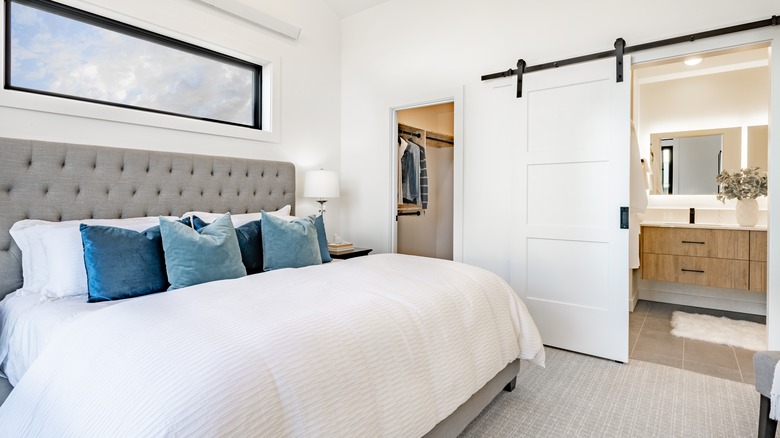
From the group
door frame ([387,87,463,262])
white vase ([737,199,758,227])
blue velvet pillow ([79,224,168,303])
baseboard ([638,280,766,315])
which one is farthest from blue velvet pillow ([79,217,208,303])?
white vase ([737,199,758,227])

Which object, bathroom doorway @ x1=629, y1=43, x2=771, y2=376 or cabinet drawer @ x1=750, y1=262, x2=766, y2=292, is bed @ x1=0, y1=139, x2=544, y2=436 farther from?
cabinet drawer @ x1=750, y1=262, x2=766, y2=292

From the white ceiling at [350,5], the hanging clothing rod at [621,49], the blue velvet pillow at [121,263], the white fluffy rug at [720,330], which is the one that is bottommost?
the white fluffy rug at [720,330]

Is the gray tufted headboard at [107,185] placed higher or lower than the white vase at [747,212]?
Result: higher

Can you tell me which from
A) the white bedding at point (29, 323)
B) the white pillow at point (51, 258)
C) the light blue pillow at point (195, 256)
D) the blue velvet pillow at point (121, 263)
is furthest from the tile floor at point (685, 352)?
the white pillow at point (51, 258)

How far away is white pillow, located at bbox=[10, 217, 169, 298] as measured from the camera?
75.2 inches

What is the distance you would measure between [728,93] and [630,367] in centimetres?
346

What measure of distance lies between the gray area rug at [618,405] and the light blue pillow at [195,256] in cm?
144

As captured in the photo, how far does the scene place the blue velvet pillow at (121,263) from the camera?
181cm

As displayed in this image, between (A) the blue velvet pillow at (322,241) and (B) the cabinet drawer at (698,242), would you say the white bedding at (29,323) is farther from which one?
(B) the cabinet drawer at (698,242)

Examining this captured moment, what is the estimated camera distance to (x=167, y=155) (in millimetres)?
2740

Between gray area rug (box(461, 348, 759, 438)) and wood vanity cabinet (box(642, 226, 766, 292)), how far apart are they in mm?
1850

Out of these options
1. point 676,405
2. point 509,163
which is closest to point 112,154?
point 509,163

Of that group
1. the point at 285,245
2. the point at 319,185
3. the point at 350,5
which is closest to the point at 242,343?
the point at 285,245

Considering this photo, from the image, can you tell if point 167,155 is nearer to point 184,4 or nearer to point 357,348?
point 184,4
